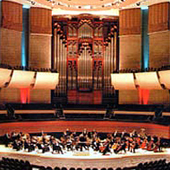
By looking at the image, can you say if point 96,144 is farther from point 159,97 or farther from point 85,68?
point 85,68

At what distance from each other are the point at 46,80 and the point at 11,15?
9.85 feet

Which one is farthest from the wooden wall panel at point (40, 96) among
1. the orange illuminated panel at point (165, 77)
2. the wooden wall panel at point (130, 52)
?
the orange illuminated panel at point (165, 77)

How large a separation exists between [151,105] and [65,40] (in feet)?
15.3

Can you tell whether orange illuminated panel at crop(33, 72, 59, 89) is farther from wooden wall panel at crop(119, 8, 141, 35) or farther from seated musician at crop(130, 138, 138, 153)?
A: seated musician at crop(130, 138, 138, 153)

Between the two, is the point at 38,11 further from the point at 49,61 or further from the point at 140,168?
the point at 140,168

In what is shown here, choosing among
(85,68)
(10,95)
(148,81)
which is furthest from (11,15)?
(148,81)

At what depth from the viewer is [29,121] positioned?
12.4 meters

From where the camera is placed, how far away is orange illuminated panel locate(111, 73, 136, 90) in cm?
1308

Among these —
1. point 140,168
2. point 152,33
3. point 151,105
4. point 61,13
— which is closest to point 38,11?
point 61,13

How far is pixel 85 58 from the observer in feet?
46.1

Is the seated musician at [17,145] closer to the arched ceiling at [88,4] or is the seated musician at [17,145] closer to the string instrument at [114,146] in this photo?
the string instrument at [114,146]

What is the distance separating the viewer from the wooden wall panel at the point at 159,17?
12.9 meters

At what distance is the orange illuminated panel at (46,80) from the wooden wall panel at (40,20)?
2.04 m

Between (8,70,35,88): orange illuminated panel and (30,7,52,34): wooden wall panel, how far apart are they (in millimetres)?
2141
